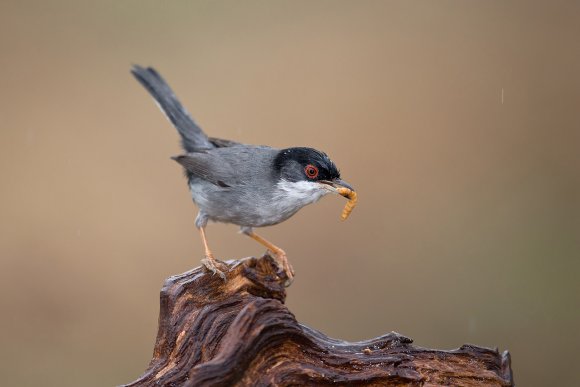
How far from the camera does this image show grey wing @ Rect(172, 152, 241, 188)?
216 inches

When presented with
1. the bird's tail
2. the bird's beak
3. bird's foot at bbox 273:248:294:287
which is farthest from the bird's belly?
the bird's tail

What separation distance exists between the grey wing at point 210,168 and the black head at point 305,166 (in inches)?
15.7

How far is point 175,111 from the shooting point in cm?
638

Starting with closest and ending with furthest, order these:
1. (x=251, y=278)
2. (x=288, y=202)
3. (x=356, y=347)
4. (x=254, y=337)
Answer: (x=254, y=337)
(x=356, y=347)
(x=251, y=278)
(x=288, y=202)

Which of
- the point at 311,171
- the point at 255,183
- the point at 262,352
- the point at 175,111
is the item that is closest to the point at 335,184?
the point at 311,171

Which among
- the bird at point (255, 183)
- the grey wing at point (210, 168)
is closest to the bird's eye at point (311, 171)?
the bird at point (255, 183)

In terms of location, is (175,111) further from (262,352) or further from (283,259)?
(262,352)

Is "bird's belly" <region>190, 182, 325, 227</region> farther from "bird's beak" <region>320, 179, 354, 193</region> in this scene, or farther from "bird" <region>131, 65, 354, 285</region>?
"bird's beak" <region>320, 179, 354, 193</region>

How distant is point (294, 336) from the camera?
3650 mm

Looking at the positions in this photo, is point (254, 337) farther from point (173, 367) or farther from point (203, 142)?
point (203, 142)

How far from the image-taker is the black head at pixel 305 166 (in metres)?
5.02

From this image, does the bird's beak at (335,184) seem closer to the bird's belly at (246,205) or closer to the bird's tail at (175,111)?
the bird's belly at (246,205)

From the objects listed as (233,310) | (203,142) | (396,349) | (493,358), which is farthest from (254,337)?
(203,142)

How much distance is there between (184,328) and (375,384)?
1.06 m
